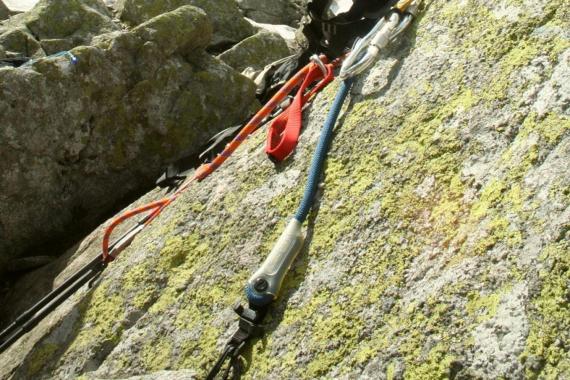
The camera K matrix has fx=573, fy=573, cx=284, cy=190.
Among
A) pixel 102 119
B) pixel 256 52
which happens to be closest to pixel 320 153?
pixel 102 119

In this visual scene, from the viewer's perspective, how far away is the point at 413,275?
3375 mm

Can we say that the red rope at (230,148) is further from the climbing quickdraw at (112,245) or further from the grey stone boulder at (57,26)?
the grey stone boulder at (57,26)

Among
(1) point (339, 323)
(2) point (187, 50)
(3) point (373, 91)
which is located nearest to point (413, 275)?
(1) point (339, 323)

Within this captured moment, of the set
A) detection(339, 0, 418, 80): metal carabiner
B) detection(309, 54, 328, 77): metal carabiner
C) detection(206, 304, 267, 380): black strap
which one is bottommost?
detection(206, 304, 267, 380): black strap

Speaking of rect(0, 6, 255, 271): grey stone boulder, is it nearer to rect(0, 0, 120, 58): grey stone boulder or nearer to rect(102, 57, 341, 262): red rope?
rect(102, 57, 341, 262): red rope

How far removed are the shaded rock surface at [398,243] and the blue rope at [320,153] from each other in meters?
0.08

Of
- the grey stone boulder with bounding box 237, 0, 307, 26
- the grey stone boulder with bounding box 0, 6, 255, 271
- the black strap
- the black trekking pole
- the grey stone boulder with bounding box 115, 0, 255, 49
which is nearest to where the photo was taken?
the black strap

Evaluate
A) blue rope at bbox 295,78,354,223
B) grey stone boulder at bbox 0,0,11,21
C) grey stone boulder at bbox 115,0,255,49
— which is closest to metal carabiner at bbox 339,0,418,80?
blue rope at bbox 295,78,354,223

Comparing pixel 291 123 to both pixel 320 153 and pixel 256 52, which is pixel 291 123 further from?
pixel 256 52

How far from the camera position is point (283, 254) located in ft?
12.8

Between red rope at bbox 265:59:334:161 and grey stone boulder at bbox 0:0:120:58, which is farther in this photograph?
grey stone boulder at bbox 0:0:120:58

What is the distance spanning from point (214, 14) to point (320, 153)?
10.8 m

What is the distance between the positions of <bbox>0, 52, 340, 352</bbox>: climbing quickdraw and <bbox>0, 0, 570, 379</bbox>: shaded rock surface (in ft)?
0.62

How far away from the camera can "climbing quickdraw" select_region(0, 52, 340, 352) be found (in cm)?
527
